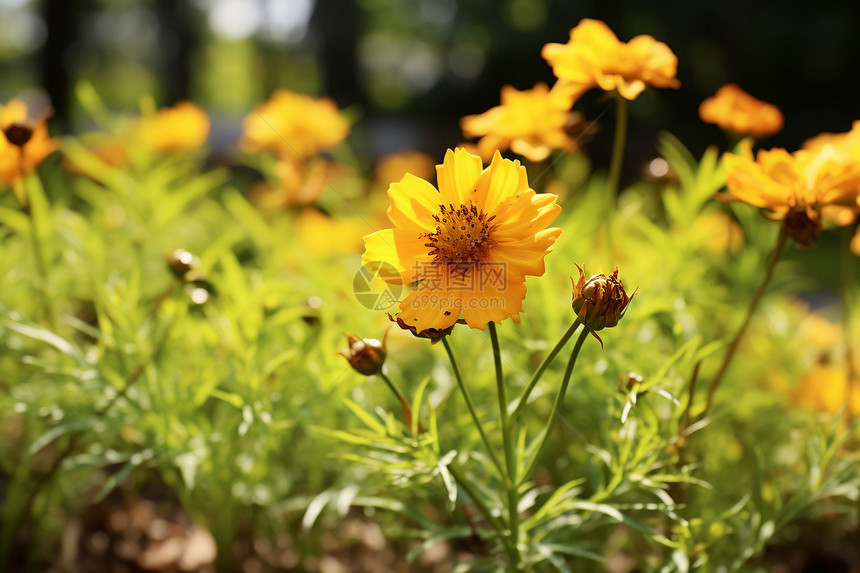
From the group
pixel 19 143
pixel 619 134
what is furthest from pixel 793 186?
pixel 19 143

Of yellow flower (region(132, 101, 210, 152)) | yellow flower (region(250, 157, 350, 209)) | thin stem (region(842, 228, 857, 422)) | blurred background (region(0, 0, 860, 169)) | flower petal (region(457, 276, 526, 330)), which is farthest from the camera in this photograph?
blurred background (region(0, 0, 860, 169))

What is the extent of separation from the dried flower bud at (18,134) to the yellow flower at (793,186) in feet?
2.42

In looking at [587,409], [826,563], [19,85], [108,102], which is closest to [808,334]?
[826,563]

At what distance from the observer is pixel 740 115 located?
34.9 inches

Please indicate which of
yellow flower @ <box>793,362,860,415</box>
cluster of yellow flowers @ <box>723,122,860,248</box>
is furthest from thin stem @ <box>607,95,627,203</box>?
yellow flower @ <box>793,362,860,415</box>

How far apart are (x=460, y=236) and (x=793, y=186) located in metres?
0.32

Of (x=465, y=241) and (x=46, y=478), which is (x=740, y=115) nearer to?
(x=465, y=241)

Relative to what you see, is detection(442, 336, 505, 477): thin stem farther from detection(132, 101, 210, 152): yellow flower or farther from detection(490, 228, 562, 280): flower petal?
detection(132, 101, 210, 152): yellow flower

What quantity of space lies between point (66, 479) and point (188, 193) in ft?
1.44

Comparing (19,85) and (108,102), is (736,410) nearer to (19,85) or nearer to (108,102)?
(108,102)

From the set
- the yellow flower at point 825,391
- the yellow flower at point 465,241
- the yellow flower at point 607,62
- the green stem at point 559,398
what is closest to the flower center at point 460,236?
the yellow flower at point 465,241

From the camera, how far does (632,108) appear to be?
14.0ft

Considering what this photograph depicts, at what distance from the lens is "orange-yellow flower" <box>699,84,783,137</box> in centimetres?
88

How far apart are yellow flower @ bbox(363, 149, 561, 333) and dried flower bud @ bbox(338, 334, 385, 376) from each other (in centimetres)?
6
